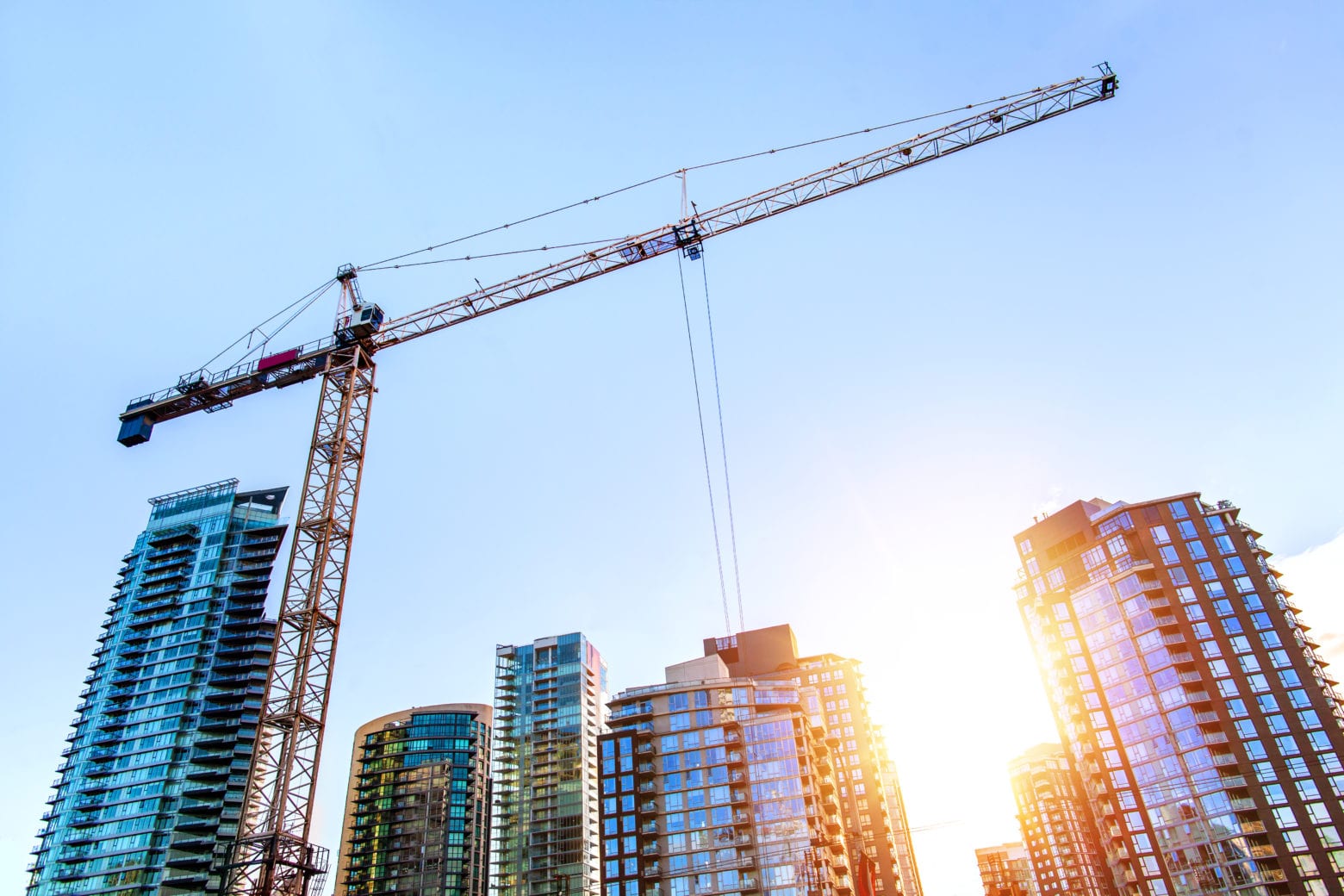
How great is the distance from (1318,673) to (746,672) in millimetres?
69010

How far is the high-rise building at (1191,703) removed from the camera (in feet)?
257

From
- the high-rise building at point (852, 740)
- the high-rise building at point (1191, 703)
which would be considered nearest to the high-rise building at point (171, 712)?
the high-rise building at point (852, 740)

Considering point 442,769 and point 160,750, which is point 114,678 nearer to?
point 160,750

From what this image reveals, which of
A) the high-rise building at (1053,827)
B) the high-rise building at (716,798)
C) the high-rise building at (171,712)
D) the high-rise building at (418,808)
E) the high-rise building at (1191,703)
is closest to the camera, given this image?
the high-rise building at (1191,703)

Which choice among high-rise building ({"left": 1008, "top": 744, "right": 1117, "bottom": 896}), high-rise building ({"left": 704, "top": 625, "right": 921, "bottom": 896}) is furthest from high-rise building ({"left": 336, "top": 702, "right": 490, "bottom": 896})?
high-rise building ({"left": 1008, "top": 744, "right": 1117, "bottom": 896})

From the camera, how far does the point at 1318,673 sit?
300 feet

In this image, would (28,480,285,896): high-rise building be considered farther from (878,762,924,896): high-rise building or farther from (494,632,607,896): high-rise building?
(878,762,924,896): high-rise building

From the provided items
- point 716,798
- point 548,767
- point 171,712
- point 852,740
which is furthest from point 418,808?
point 716,798

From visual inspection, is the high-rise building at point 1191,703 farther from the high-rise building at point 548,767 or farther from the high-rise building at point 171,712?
the high-rise building at point 171,712

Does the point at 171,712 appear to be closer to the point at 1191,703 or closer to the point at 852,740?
the point at 852,740

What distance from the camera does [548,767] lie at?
455 ft

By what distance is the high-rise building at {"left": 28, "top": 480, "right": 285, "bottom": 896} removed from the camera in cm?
11181

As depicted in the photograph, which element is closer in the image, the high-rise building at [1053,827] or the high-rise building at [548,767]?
the high-rise building at [548,767]

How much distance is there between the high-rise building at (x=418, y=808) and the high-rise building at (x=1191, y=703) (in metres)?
100
